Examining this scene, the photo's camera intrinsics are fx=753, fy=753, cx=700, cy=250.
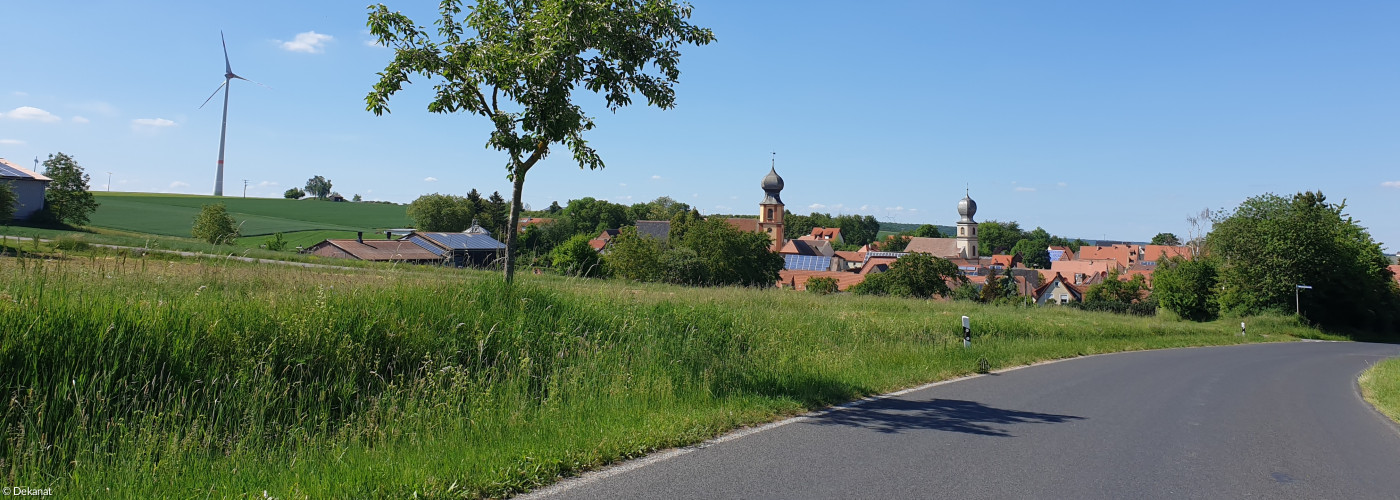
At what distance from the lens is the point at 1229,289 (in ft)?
155

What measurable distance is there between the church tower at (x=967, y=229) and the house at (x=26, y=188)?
15058 centimetres

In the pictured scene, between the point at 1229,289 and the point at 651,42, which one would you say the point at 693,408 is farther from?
the point at 1229,289

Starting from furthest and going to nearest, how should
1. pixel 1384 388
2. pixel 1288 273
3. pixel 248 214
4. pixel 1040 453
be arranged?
pixel 248 214 < pixel 1288 273 < pixel 1384 388 < pixel 1040 453

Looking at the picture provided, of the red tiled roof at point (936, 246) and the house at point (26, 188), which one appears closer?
the house at point (26, 188)

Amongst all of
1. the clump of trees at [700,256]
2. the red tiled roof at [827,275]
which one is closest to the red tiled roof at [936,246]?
the red tiled roof at [827,275]

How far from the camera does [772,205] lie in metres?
147

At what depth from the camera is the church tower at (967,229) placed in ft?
540

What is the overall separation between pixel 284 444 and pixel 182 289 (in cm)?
306

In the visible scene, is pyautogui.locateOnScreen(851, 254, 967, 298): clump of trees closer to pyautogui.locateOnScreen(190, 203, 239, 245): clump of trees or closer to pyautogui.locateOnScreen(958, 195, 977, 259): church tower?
pyautogui.locateOnScreen(190, 203, 239, 245): clump of trees

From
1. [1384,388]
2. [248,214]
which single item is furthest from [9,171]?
[1384,388]

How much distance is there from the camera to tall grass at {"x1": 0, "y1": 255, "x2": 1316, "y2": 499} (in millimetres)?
4715

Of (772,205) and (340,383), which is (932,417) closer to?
(340,383)

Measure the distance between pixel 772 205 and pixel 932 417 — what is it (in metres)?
140

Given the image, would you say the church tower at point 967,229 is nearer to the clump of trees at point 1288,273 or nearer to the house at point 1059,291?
the house at point 1059,291
